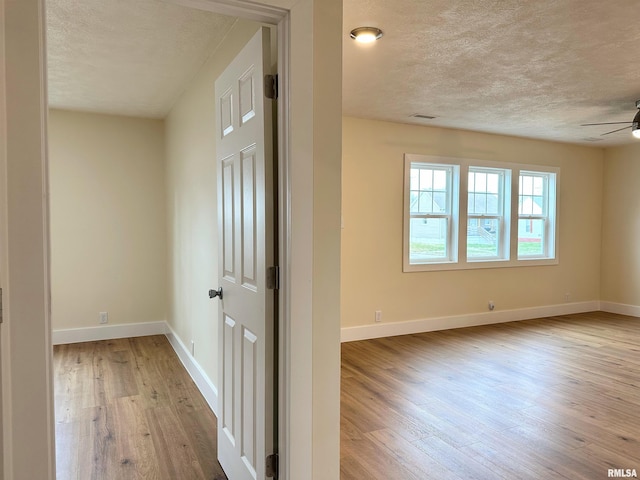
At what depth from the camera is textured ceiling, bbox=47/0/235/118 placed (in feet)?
7.97

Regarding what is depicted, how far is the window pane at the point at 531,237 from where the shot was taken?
616 centimetres

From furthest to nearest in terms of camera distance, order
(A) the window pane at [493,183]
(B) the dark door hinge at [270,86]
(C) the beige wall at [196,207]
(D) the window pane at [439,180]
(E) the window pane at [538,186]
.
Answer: (E) the window pane at [538,186] → (A) the window pane at [493,183] → (D) the window pane at [439,180] → (C) the beige wall at [196,207] → (B) the dark door hinge at [270,86]

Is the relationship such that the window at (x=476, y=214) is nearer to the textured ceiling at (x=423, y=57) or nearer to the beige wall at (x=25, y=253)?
the textured ceiling at (x=423, y=57)

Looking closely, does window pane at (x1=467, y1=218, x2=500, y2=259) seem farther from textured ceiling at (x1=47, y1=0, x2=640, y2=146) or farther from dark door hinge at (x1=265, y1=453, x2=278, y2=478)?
dark door hinge at (x1=265, y1=453, x2=278, y2=478)

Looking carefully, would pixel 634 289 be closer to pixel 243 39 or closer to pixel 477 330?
pixel 477 330

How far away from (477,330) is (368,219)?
2079 millimetres

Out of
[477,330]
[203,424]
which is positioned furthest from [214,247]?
[477,330]

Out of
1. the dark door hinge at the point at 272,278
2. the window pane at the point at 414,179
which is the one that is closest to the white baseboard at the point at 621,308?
the window pane at the point at 414,179

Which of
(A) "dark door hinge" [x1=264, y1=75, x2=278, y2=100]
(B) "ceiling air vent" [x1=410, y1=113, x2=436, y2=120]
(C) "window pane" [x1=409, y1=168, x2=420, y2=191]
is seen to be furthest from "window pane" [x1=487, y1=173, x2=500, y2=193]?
(A) "dark door hinge" [x1=264, y1=75, x2=278, y2=100]

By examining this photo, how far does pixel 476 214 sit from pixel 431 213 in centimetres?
76

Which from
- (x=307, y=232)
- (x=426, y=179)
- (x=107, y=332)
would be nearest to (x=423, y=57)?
(x=307, y=232)

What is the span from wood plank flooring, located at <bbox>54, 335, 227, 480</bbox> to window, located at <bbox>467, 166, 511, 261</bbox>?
13.2 feet

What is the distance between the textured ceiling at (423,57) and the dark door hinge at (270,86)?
0.59 m

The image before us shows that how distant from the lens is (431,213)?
5.39 m
